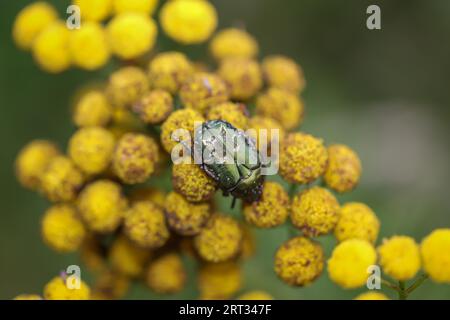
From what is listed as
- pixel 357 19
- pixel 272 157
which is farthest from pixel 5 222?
pixel 357 19

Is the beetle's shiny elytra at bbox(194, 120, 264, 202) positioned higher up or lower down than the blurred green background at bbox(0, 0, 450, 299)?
lower down

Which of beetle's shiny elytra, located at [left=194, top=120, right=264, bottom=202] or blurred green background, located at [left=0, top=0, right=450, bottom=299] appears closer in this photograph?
beetle's shiny elytra, located at [left=194, top=120, right=264, bottom=202]

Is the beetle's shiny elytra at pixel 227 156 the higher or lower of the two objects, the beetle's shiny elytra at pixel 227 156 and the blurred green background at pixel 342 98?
the lower

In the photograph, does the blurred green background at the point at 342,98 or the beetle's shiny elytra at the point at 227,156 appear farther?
the blurred green background at the point at 342,98

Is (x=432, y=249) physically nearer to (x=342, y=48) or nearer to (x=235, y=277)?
(x=235, y=277)
